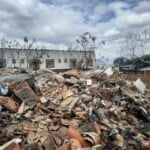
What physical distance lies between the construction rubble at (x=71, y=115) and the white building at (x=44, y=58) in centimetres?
2616

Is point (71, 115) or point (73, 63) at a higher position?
point (73, 63)

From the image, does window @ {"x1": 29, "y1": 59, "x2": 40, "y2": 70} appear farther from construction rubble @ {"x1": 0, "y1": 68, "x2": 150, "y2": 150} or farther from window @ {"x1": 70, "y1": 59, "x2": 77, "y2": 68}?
construction rubble @ {"x1": 0, "y1": 68, "x2": 150, "y2": 150}

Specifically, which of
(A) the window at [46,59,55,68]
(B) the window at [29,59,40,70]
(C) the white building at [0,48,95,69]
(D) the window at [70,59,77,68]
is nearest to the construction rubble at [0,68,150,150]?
(C) the white building at [0,48,95,69]

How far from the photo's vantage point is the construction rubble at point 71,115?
25.3ft

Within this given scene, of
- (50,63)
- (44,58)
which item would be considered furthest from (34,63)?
(50,63)

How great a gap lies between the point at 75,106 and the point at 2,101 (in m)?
2.45

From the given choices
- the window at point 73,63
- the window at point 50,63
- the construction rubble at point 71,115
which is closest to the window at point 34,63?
the window at point 50,63

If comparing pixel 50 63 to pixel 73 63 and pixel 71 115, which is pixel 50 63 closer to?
pixel 73 63

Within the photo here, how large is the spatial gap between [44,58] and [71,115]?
33147 millimetres

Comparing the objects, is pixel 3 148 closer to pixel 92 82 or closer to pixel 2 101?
pixel 2 101

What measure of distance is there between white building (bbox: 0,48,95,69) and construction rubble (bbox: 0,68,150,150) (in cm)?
2616

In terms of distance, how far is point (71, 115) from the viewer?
31.0ft

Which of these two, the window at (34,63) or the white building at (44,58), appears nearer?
the white building at (44,58)

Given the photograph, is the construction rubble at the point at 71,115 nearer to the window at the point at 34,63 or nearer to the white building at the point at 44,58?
the white building at the point at 44,58
